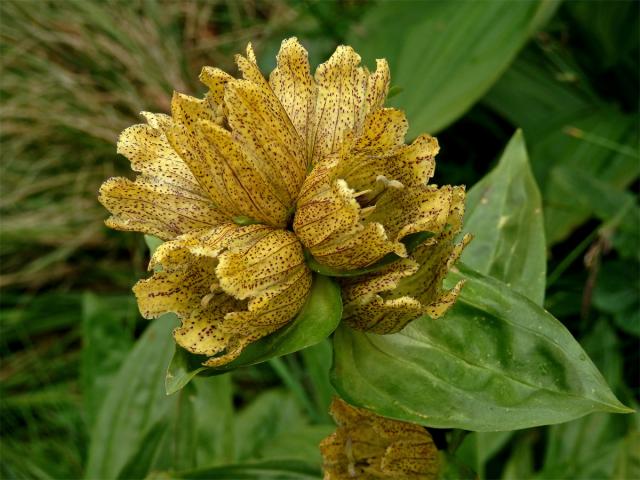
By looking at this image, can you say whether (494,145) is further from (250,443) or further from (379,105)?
(379,105)

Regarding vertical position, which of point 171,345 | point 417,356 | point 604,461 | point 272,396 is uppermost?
point 417,356

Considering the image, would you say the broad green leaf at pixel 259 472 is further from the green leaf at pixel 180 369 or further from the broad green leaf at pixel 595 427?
the broad green leaf at pixel 595 427

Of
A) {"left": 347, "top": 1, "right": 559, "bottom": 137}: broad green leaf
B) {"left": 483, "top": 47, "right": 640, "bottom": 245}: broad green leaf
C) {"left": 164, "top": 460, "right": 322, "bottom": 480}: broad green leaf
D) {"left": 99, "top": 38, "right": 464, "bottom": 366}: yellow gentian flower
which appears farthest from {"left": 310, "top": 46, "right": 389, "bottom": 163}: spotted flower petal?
{"left": 483, "top": 47, "right": 640, "bottom": 245}: broad green leaf

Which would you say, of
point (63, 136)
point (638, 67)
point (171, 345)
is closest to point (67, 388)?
point (171, 345)

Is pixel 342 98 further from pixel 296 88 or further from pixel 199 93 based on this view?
pixel 199 93

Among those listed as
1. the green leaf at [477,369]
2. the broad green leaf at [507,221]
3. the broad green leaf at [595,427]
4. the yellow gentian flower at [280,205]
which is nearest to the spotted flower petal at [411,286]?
the yellow gentian flower at [280,205]

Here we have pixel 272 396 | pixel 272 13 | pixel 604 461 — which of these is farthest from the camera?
pixel 272 13

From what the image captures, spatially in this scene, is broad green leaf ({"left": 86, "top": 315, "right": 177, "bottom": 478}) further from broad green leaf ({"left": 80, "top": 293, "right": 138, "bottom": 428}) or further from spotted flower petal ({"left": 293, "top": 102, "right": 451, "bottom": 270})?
spotted flower petal ({"left": 293, "top": 102, "right": 451, "bottom": 270})
